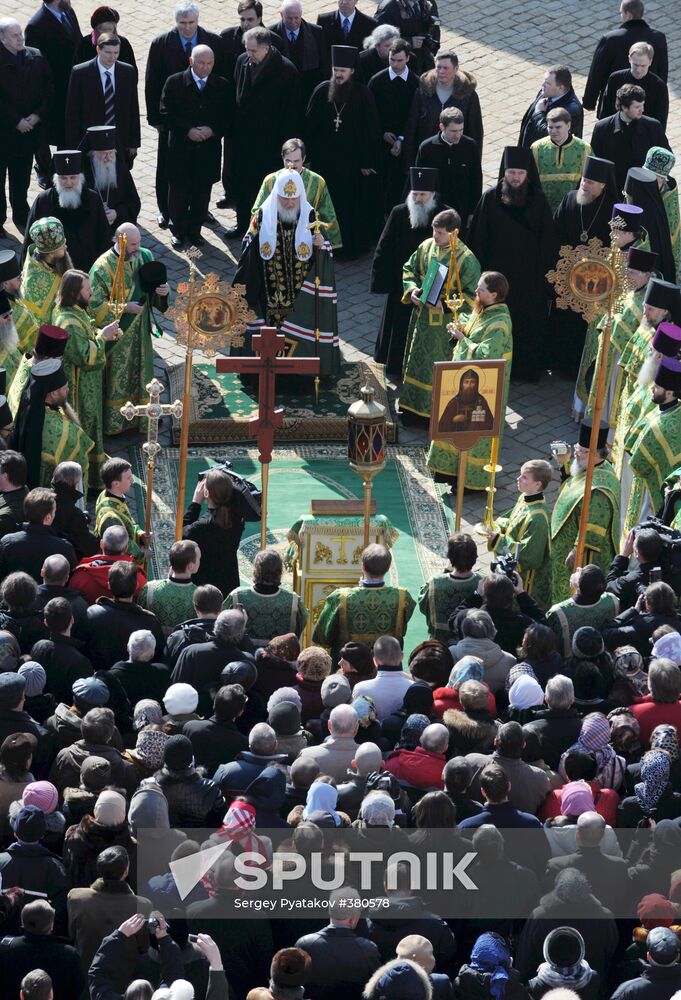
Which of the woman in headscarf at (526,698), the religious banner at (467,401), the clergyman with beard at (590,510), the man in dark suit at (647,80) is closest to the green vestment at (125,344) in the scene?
the religious banner at (467,401)

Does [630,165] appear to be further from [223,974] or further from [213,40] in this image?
[223,974]

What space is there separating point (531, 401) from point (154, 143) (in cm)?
580

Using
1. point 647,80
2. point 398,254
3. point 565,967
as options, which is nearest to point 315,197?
point 398,254

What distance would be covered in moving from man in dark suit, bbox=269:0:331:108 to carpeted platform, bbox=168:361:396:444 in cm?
318

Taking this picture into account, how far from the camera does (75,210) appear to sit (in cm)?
1577

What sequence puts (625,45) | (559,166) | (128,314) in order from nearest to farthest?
(128,314) → (559,166) → (625,45)

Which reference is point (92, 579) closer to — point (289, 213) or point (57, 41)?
point (289, 213)

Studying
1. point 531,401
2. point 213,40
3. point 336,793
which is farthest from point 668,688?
point 213,40

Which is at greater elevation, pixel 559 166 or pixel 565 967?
pixel 559 166

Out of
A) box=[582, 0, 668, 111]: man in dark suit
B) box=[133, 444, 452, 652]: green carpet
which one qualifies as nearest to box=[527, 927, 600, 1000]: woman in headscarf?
box=[133, 444, 452, 652]: green carpet

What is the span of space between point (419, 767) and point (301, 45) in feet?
33.5

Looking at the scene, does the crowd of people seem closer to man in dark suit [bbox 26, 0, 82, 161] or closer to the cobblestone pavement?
man in dark suit [bbox 26, 0, 82, 161]

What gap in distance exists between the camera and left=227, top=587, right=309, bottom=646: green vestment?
11297 mm

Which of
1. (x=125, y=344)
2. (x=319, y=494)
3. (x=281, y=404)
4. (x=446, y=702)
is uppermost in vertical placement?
(x=446, y=702)
